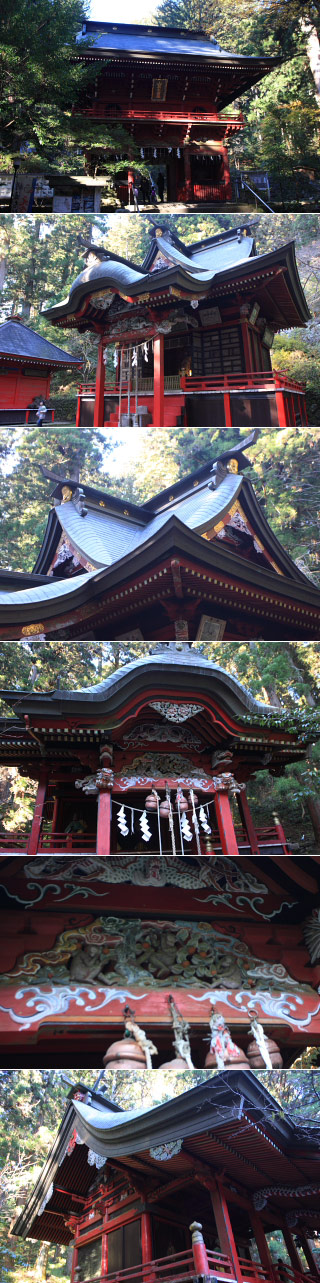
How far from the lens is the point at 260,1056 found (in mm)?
8055

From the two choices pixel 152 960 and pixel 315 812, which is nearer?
pixel 152 960

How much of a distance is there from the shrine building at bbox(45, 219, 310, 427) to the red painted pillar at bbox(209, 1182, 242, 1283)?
11.2 meters

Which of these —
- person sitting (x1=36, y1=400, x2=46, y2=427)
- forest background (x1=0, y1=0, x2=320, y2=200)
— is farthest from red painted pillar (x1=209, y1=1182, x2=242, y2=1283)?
forest background (x1=0, y1=0, x2=320, y2=200)

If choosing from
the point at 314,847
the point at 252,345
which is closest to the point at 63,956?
the point at 314,847

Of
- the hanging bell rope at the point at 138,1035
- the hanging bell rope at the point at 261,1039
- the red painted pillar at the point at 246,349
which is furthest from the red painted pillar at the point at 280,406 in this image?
the hanging bell rope at the point at 138,1035

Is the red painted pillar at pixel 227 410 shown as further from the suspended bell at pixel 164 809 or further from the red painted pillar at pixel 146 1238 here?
the red painted pillar at pixel 146 1238

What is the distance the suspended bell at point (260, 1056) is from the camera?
8.04m

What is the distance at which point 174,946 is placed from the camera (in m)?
8.55

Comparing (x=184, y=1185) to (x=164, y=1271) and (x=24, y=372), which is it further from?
(x=24, y=372)

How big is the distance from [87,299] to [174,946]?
11175 mm

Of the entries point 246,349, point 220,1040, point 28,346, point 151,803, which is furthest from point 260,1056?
point 28,346

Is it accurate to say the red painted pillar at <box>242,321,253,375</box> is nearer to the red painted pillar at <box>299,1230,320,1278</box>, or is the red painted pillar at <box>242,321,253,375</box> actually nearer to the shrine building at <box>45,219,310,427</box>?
the shrine building at <box>45,219,310,427</box>

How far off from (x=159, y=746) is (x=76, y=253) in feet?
40.5

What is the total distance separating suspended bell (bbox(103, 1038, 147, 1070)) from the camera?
7.62 m
